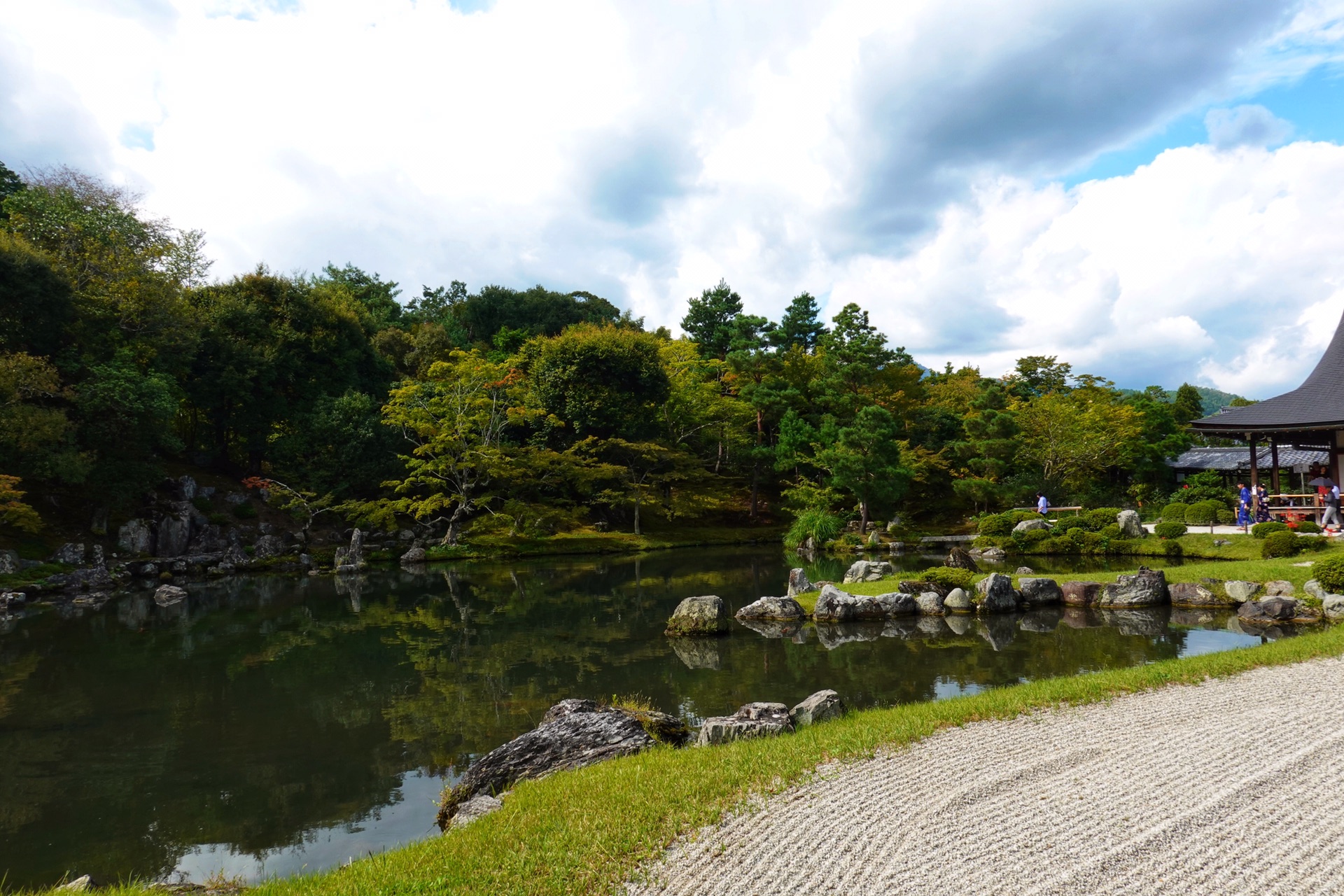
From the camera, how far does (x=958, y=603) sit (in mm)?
12641

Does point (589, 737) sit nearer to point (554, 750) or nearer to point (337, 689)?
point (554, 750)

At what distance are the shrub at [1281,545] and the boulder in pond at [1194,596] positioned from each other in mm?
4036

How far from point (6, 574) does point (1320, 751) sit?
2395 cm

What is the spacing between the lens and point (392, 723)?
774 cm

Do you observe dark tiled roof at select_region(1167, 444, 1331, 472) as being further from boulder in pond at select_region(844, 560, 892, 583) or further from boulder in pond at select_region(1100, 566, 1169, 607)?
boulder in pond at select_region(844, 560, 892, 583)

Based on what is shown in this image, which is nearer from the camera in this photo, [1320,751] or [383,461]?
[1320,751]

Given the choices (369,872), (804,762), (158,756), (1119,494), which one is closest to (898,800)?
(804,762)

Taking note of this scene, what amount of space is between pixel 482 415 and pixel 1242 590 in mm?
21882

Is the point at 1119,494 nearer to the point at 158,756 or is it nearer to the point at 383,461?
the point at 383,461

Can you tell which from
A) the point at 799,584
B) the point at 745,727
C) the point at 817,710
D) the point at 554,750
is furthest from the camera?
the point at 799,584

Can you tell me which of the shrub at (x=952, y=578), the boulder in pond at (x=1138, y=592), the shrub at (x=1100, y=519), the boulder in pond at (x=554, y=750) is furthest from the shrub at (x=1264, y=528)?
the boulder in pond at (x=554, y=750)

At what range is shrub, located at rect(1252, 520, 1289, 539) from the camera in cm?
1603

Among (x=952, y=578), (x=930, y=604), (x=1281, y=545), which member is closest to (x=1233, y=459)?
(x=1281, y=545)

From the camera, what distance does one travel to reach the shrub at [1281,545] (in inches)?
567
